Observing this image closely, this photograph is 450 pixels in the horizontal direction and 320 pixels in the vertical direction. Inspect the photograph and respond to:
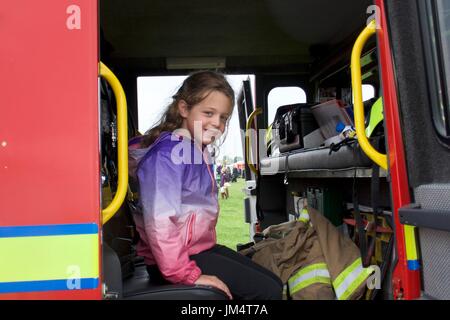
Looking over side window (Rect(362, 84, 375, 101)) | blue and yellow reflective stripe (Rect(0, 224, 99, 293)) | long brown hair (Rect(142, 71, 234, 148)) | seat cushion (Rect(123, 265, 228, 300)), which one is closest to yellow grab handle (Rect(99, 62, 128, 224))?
blue and yellow reflective stripe (Rect(0, 224, 99, 293))

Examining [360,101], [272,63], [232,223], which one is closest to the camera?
[360,101]

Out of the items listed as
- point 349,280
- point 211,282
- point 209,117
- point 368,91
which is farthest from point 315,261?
point 368,91

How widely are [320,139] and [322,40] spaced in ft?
2.85

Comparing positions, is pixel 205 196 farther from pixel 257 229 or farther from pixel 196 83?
pixel 257 229

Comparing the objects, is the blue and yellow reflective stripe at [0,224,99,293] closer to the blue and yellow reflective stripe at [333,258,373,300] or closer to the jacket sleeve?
the jacket sleeve

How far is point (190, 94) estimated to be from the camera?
6.42 ft

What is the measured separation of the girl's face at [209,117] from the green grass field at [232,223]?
3.45 meters

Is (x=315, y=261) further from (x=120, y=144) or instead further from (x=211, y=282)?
(x=120, y=144)

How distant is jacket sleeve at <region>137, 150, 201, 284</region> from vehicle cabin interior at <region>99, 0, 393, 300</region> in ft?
1.49

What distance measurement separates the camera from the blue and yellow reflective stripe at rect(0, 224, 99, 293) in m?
1.29

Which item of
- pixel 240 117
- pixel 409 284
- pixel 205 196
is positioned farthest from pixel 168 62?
pixel 409 284

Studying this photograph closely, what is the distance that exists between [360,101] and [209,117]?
62cm

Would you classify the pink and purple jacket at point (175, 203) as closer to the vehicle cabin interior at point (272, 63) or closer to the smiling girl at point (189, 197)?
the smiling girl at point (189, 197)

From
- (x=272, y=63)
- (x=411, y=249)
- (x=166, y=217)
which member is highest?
(x=272, y=63)
